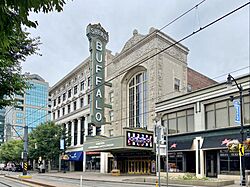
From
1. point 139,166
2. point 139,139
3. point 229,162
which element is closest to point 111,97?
point 139,166

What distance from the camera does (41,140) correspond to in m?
65.3

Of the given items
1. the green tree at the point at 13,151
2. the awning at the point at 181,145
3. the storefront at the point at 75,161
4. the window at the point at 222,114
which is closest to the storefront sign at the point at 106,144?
the awning at the point at 181,145

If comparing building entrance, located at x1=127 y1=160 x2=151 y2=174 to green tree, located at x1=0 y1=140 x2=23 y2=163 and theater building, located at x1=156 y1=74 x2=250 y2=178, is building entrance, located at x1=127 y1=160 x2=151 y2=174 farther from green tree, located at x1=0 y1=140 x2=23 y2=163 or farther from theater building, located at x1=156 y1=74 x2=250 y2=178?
green tree, located at x1=0 y1=140 x2=23 y2=163

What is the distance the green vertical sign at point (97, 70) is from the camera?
51.0 m

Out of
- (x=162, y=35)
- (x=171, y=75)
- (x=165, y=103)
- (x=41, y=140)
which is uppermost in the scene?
(x=162, y=35)

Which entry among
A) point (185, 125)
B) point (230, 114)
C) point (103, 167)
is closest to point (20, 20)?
point (230, 114)

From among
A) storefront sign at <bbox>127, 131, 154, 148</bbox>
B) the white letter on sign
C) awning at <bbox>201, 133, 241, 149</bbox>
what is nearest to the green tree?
the white letter on sign

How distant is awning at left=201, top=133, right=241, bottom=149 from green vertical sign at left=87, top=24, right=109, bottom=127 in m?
18.0

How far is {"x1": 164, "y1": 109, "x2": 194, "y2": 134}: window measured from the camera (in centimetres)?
4166

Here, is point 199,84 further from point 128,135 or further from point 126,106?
point 128,135

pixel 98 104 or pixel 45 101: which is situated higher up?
pixel 45 101

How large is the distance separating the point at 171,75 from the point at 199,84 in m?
12.4

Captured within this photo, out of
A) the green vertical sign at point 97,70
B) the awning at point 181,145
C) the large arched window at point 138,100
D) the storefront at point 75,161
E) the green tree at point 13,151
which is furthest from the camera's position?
the green tree at point 13,151

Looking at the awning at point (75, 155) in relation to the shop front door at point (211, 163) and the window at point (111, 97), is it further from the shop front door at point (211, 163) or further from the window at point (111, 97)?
the shop front door at point (211, 163)
